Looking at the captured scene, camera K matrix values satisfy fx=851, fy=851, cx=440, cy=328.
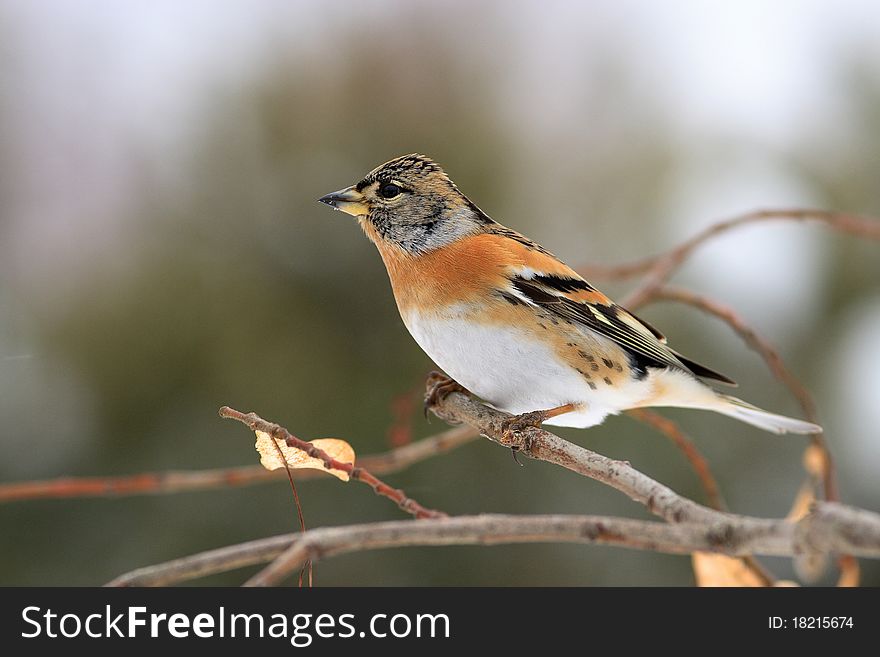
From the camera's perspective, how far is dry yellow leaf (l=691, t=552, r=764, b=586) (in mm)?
662

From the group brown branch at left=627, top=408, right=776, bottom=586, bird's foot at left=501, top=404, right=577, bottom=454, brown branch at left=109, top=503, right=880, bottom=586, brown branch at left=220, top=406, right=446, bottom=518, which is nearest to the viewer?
brown branch at left=109, top=503, right=880, bottom=586

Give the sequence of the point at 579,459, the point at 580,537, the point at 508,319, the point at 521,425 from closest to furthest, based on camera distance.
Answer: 1. the point at 580,537
2. the point at 579,459
3. the point at 521,425
4. the point at 508,319

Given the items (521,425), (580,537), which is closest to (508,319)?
(521,425)

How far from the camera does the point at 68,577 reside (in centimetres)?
112

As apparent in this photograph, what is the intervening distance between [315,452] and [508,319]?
0.95 feet

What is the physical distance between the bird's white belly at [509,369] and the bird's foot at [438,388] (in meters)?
0.02

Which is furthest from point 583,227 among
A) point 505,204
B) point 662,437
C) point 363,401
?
point 363,401

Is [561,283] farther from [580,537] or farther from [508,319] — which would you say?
[580,537]

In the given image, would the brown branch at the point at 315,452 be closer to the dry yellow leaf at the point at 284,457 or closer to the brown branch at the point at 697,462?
the dry yellow leaf at the point at 284,457

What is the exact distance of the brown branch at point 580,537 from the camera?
0.97 ft

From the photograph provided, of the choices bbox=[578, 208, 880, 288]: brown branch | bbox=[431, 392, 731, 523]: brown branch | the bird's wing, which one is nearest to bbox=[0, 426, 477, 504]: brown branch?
bbox=[431, 392, 731, 523]: brown branch

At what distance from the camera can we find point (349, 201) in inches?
28.0

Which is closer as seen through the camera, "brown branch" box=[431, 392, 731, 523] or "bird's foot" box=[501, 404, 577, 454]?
"brown branch" box=[431, 392, 731, 523]

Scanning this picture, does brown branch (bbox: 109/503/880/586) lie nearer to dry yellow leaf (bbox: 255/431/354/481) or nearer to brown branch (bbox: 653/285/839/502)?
dry yellow leaf (bbox: 255/431/354/481)
